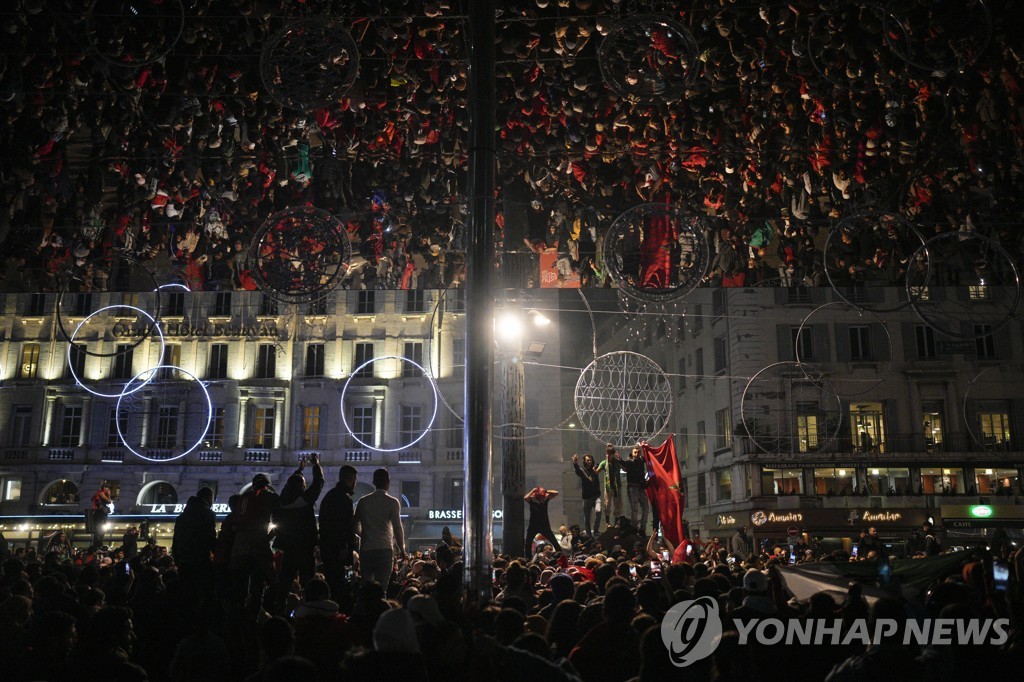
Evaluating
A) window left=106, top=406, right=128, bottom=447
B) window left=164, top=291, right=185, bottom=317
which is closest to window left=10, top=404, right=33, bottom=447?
window left=106, top=406, right=128, bottom=447

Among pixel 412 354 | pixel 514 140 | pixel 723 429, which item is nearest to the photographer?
pixel 514 140

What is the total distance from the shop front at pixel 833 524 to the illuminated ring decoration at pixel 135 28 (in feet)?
101

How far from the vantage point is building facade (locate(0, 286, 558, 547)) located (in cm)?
4497

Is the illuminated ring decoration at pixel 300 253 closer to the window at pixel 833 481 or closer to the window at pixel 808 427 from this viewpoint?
the window at pixel 808 427

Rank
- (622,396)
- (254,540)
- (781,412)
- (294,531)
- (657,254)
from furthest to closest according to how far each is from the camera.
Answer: (781,412) → (622,396) → (657,254) → (294,531) → (254,540)

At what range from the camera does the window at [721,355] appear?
39531 mm

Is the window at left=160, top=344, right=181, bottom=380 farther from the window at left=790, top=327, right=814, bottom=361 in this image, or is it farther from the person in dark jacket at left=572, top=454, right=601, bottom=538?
the person in dark jacket at left=572, top=454, right=601, bottom=538

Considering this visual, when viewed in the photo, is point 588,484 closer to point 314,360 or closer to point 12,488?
point 314,360

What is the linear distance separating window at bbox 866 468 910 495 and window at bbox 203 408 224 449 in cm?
3013

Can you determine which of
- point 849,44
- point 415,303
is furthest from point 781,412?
point 849,44

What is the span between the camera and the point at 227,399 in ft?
151

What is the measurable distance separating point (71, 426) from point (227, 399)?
8.01 m

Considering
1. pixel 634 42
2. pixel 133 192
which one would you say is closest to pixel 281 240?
pixel 133 192

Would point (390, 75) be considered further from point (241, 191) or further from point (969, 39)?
point (969, 39)
